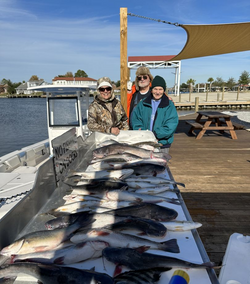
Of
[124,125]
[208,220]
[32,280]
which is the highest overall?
[124,125]

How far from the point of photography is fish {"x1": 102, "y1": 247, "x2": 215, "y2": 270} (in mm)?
1127

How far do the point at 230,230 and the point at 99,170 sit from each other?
6.51 ft

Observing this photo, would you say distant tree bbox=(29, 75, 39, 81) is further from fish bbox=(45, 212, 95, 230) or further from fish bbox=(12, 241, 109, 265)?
fish bbox=(12, 241, 109, 265)

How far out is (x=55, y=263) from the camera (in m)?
1.15

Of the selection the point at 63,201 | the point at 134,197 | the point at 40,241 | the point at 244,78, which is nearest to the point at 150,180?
the point at 134,197

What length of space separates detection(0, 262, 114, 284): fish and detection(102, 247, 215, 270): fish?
0.12 m

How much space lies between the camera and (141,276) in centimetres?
106

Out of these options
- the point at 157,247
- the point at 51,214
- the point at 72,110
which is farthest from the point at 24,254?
the point at 72,110

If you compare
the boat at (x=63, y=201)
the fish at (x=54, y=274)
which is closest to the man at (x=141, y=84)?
the boat at (x=63, y=201)

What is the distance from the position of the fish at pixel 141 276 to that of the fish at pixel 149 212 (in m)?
0.42

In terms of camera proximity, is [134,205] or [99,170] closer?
[134,205]

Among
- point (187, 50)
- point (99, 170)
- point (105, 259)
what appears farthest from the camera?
point (187, 50)

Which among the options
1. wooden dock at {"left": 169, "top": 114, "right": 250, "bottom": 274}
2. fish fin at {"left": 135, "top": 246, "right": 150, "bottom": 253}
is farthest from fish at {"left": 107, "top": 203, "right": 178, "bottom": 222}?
wooden dock at {"left": 169, "top": 114, "right": 250, "bottom": 274}

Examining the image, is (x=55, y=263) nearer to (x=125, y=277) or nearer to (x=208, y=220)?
(x=125, y=277)
